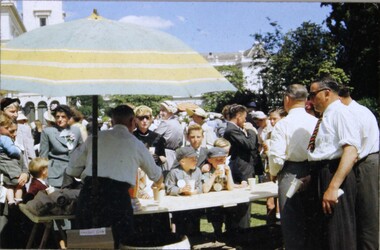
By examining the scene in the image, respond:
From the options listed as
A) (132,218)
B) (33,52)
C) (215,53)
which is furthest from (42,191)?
(215,53)

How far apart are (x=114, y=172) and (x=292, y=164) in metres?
1.45

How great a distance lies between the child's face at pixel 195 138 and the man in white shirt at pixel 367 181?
62.4 inches

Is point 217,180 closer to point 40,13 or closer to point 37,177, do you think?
point 37,177

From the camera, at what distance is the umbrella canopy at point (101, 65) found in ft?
10.0

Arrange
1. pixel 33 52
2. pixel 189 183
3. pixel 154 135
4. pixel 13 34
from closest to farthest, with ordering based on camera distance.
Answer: pixel 33 52
pixel 13 34
pixel 189 183
pixel 154 135

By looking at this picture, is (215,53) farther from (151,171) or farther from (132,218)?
(132,218)

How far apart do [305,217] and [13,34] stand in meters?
2.81

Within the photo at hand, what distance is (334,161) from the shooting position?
12.6 ft

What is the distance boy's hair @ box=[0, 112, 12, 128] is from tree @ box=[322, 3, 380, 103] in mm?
2884

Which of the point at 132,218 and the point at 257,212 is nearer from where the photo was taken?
the point at 132,218

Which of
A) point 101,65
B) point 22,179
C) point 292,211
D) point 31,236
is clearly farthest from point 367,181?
point 22,179

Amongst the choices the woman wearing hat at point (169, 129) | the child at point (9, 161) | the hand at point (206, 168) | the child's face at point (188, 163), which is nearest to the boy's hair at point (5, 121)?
the child at point (9, 161)

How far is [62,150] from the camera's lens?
4883 millimetres

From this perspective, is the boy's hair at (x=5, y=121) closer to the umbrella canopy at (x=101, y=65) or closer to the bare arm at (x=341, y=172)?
the umbrella canopy at (x=101, y=65)
